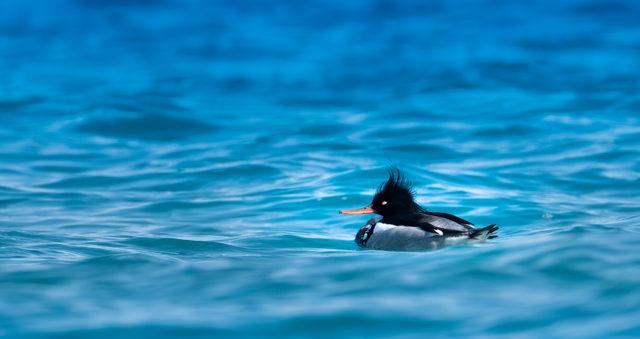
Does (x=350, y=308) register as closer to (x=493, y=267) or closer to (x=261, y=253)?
(x=493, y=267)

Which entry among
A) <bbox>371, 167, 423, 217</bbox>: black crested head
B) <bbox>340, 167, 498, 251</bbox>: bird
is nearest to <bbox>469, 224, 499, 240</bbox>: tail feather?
<bbox>340, 167, 498, 251</bbox>: bird

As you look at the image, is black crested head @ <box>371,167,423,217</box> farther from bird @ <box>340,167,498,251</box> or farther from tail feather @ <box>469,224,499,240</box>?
tail feather @ <box>469,224,499,240</box>

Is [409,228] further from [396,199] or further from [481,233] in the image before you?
[396,199]

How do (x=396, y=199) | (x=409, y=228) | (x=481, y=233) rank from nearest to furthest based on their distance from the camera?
(x=481, y=233) < (x=409, y=228) < (x=396, y=199)

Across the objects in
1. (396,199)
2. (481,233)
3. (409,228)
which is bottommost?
(481,233)

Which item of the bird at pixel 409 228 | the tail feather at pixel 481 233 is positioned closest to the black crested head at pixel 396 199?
the bird at pixel 409 228

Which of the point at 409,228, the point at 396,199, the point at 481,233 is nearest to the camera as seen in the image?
the point at 481,233

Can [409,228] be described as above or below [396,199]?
below

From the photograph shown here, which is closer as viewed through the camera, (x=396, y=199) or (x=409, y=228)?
(x=409, y=228)

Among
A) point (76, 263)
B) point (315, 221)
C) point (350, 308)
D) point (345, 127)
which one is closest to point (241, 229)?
point (315, 221)

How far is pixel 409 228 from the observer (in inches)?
409

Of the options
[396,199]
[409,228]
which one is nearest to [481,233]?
[409,228]

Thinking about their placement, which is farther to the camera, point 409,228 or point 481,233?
point 409,228

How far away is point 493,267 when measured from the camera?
8.36m
